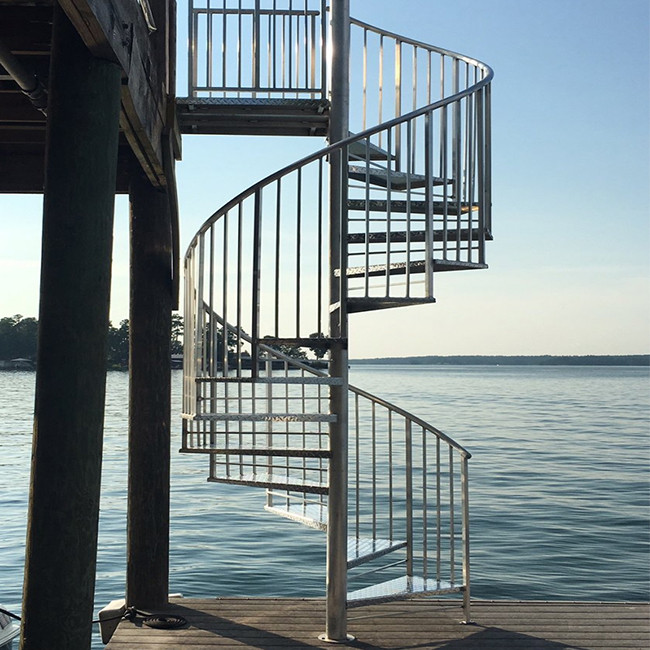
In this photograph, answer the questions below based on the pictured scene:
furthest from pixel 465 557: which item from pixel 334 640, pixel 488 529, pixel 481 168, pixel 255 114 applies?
pixel 488 529

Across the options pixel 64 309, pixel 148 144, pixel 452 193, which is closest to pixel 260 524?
pixel 452 193

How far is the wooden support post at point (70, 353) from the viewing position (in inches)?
120

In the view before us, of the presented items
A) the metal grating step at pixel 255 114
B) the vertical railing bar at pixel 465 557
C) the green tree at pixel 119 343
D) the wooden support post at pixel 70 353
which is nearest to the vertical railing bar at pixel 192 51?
the metal grating step at pixel 255 114

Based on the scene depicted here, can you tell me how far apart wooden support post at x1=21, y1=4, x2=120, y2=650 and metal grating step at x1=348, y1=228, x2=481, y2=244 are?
6.83 feet

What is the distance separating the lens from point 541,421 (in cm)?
2838

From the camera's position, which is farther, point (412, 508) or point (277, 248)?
point (412, 508)

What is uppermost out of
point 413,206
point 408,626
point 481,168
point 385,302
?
point 481,168

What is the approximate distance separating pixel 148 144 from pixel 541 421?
25.2 metres

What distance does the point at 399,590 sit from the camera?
5.07m

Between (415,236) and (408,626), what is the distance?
2.09m

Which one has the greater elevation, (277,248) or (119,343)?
(119,343)

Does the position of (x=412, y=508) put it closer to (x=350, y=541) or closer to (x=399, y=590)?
(x=350, y=541)

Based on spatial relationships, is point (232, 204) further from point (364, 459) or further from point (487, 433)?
point (487, 433)

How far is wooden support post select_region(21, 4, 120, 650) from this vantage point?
120 inches
